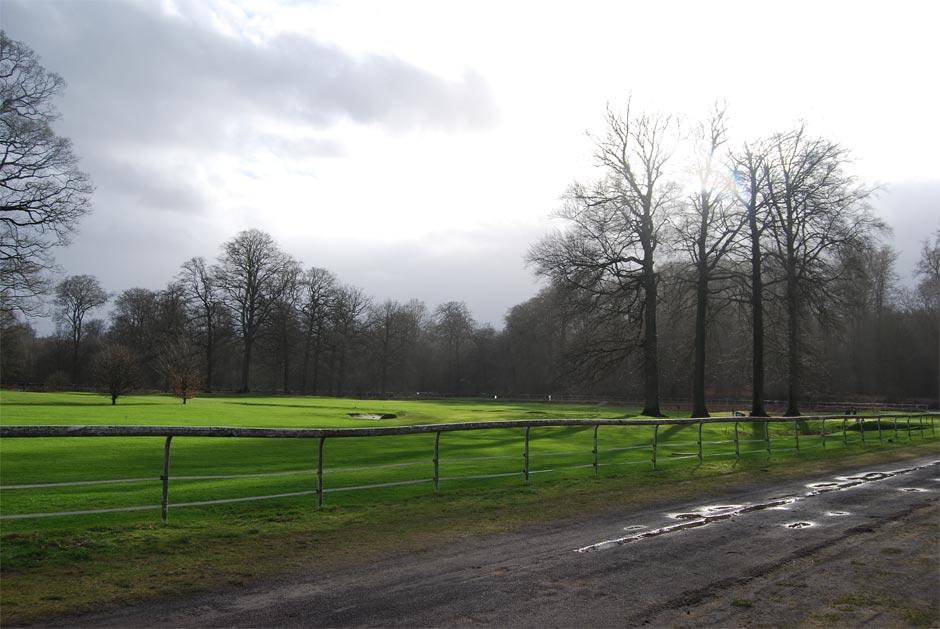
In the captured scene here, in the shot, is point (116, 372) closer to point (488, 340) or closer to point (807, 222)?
point (807, 222)

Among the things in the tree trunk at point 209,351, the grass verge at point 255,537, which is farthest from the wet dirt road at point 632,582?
the tree trunk at point 209,351

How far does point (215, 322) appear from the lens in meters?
73.0

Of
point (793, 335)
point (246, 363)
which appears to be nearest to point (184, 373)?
point (246, 363)

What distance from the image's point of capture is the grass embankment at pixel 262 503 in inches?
241

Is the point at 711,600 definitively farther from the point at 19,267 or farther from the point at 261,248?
the point at 261,248

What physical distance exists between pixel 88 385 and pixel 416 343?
4546 cm

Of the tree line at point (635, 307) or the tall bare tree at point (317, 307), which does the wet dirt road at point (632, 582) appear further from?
the tall bare tree at point (317, 307)

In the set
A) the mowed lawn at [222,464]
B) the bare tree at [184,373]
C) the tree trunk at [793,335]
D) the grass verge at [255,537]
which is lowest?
the mowed lawn at [222,464]

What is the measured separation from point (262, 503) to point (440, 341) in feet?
316

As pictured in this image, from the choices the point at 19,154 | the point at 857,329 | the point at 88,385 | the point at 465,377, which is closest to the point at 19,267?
the point at 19,154

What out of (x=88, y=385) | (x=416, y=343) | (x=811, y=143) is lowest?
(x=88, y=385)

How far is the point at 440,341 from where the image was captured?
4190 inches

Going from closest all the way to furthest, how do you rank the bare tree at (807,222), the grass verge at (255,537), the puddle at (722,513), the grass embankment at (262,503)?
the grass verge at (255,537) < the grass embankment at (262,503) < the puddle at (722,513) < the bare tree at (807,222)

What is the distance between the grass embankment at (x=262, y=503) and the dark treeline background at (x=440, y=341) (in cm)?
1511
